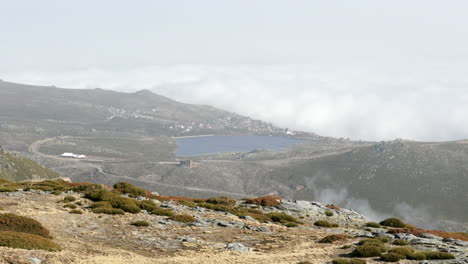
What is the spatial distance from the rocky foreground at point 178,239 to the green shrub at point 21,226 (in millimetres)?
1064

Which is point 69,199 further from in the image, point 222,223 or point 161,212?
point 222,223

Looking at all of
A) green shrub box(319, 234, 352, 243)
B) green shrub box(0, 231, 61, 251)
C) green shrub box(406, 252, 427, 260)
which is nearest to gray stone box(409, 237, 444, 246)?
green shrub box(319, 234, 352, 243)

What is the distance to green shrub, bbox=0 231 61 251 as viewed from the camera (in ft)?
86.0

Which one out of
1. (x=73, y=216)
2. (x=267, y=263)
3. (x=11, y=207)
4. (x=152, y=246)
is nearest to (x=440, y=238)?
(x=267, y=263)

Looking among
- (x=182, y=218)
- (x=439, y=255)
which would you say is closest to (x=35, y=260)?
(x=182, y=218)

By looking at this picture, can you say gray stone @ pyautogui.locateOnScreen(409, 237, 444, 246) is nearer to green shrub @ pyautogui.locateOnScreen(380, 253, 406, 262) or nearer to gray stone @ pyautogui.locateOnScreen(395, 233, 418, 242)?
gray stone @ pyautogui.locateOnScreen(395, 233, 418, 242)

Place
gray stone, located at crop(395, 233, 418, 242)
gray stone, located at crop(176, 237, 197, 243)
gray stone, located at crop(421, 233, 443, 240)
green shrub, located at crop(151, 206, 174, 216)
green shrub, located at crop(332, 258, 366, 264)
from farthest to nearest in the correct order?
1. green shrub, located at crop(151, 206, 174, 216)
2. gray stone, located at crop(421, 233, 443, 240)
3. gray stone, located at crop(395, 233, 418, 242)
4. gray stone, located at crop(176, 237, 197, 243)
5. green shrub, located at crop(332, 258, 366, 264)

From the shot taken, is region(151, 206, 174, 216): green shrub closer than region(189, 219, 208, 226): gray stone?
No

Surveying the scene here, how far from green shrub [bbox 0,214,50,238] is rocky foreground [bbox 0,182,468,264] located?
41.9 inches

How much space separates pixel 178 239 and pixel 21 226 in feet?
33.9

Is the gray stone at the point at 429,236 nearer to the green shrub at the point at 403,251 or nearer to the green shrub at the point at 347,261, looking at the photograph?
the green shrub at the point at 403,251

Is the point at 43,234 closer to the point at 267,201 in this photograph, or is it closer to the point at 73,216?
the point at 73,216

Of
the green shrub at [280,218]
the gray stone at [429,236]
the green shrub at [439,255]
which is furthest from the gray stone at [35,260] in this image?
the gray stone at [429,236]

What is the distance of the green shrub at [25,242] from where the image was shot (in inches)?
1032
